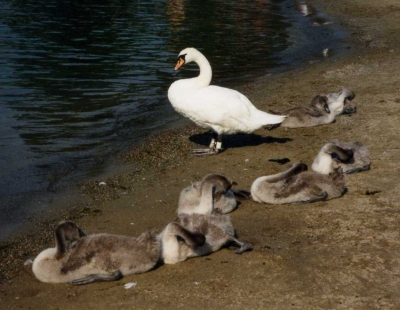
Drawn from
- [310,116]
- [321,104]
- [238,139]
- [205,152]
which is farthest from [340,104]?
[205,152]

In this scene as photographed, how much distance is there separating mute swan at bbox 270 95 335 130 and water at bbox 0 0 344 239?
2.53 meters

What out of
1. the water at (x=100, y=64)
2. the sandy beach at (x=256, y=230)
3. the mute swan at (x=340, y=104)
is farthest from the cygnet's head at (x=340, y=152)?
the water at (x=100, y=64)

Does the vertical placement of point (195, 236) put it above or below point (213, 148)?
above

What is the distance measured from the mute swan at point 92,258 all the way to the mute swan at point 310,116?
561 centimetres

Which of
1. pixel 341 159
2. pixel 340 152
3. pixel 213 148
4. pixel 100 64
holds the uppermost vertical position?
pixel 340 152

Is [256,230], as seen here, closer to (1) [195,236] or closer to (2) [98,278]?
(1) [195,236]

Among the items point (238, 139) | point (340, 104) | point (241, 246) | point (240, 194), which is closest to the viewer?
point (241, 246)

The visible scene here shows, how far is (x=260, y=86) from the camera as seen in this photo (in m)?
16.0

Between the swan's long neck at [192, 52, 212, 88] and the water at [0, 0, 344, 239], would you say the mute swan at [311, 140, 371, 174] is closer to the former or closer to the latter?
the swan's long neck at [192, 52, 212, 88]

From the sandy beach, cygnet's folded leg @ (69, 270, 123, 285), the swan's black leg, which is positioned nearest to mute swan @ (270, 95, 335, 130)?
the sandy beach

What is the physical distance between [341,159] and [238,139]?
2965 millimetres

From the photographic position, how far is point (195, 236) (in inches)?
263

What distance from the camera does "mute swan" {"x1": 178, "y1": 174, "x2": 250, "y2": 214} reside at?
7828mm

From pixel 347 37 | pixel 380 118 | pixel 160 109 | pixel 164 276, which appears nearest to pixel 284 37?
pixel 347 37
